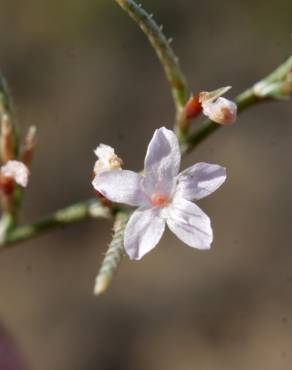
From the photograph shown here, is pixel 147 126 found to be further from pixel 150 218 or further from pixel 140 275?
pixel 150 218

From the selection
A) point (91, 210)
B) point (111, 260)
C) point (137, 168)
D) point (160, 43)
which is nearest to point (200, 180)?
point (111, 260)

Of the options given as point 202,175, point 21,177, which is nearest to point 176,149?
point 202,175

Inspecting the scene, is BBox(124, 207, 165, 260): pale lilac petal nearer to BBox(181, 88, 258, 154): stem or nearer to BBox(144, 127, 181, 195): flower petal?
BBox(144, 127, 181, 195): flower petal

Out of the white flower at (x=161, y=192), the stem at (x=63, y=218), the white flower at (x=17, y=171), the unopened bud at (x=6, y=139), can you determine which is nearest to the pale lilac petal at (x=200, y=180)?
the white flower at (x=161, y=192)

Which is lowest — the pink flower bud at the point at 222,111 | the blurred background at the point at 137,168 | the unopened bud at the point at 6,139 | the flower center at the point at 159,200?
the blurred background at the point at 137,168

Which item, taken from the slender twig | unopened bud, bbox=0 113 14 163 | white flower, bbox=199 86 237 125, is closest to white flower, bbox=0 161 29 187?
unopened bud, bbox=0 113 14 163

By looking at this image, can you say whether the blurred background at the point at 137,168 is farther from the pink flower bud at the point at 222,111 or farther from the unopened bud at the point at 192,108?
the pink flower bud at the point at 222,111
